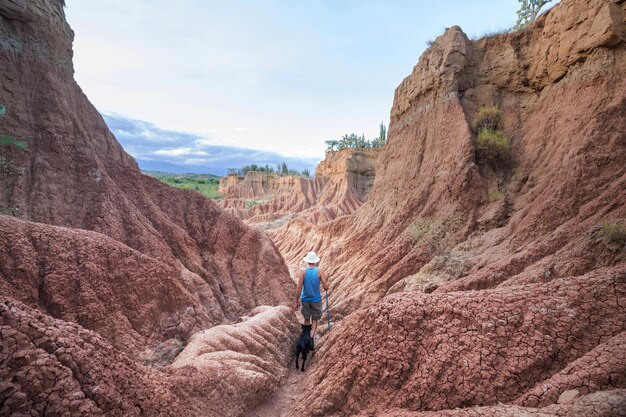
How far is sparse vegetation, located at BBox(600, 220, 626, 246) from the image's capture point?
484cm

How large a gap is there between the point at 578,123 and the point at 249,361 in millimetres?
9367

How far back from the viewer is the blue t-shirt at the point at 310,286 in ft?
20.4

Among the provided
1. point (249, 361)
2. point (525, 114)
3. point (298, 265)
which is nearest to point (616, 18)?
point (525, 114)

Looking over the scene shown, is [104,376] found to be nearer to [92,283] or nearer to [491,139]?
[92,283]

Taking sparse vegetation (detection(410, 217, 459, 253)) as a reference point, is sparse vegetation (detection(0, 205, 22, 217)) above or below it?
above

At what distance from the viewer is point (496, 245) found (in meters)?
7.69

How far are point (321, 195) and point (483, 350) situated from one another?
37338 millimetres

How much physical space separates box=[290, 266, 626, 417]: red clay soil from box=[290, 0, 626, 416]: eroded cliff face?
0.6 inches

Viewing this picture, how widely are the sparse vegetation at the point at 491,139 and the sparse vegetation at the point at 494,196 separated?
102 cm

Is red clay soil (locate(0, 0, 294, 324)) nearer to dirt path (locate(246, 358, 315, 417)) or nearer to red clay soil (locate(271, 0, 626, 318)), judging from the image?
dirt path (locate(246, 358, 315, 417))

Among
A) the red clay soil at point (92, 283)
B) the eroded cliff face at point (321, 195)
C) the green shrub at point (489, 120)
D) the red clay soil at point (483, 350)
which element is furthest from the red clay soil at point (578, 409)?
the eroded cliff face at point (321, 195)

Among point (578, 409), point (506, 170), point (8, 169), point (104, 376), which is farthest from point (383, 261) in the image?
point (8, 169)

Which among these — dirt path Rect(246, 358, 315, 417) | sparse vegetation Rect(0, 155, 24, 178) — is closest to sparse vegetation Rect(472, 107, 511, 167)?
dirt path Rect(246, 358, 315, 417)

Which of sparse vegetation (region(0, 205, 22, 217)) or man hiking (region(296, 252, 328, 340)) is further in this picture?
sparse vegetation (region(0, 205, 22, 217))
